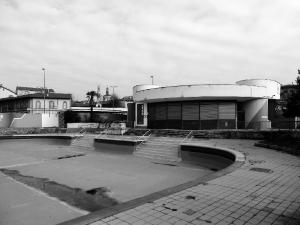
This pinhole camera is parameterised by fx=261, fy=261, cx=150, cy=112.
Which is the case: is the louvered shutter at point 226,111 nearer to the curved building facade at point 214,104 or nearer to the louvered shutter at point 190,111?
the curved building facade at point 214,104

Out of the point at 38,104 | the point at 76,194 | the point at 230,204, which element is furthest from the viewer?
the point at 38,104

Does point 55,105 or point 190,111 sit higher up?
point 55,105

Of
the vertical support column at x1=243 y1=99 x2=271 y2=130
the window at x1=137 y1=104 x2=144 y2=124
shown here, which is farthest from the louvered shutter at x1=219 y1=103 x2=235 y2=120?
the window at x1=137 y1=104 x2=144 y2=124

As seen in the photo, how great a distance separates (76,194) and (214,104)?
21.0m

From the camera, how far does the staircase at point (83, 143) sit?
24528 mm

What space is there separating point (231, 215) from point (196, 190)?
5.67 ft

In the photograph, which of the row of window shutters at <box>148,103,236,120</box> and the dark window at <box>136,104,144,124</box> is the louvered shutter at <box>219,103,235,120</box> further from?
the dark window at <box>136,104,144,124</box>

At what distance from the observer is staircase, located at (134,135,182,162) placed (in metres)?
17.7

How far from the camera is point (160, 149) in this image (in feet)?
62.7

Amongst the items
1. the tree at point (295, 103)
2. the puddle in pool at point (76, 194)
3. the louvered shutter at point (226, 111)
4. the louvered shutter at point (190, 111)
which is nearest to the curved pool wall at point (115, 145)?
the puddle in pool at point (76, 194)

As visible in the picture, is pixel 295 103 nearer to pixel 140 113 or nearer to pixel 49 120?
pixel 140 113

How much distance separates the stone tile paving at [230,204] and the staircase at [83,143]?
18.1m

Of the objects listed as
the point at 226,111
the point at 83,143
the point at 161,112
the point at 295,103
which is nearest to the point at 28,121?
the point at 83,143

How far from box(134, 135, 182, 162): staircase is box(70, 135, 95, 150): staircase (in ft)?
19.6
